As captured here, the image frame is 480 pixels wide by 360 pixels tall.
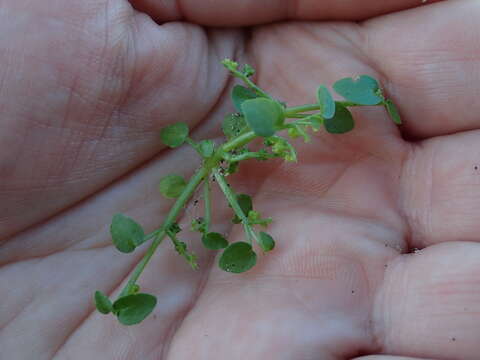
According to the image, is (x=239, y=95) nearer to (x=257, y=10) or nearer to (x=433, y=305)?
(x=257, y=10)

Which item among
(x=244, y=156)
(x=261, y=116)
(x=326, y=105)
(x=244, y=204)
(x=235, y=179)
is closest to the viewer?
(x=261, y=116)

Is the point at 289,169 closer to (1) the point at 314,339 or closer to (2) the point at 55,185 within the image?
(1) the point at 314,339

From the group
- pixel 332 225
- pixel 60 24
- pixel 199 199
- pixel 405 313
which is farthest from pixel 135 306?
pixel 60 24

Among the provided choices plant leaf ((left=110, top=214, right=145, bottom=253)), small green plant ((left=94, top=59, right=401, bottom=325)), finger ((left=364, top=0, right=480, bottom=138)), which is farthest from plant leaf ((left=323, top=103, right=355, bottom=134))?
plant leaf ((left=110, top=214, right=145, bottom=253))

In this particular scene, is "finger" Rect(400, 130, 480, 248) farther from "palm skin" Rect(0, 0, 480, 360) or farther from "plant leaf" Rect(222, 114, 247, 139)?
Answer: "plant leaf" Rect(222, 114, 247, 139)

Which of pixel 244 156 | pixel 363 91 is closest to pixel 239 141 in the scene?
pixel 244 156

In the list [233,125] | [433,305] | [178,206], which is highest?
[233,125]
